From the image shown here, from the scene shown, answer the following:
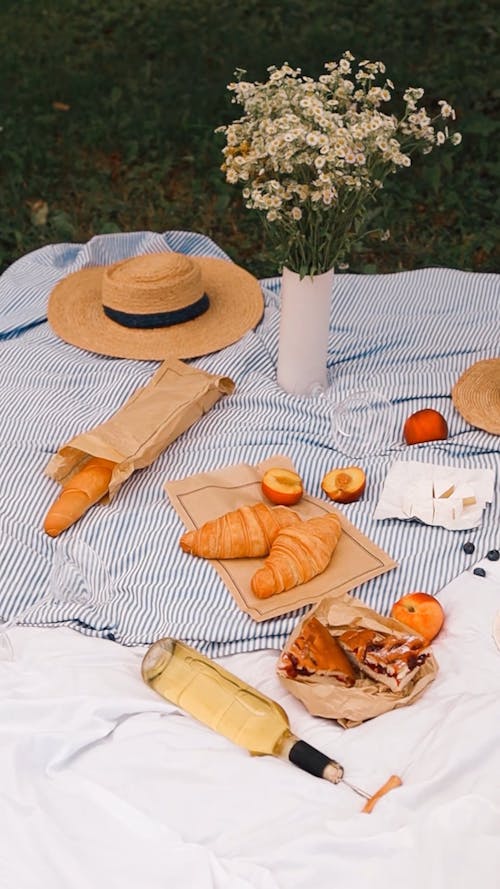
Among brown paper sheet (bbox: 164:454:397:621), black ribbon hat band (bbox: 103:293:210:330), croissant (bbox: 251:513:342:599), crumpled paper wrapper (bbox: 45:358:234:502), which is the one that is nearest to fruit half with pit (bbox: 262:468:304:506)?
brown paper sheet (bbox: 164:454:397:621)

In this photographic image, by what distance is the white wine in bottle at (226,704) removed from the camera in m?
1.62

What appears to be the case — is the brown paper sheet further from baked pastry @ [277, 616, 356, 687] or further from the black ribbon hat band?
the black ribbon hat band

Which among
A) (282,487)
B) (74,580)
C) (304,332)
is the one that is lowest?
(74,580)

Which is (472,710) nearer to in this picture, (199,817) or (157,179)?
(199,817)

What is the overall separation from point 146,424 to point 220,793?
111cm

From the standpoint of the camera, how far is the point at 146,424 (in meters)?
2.41

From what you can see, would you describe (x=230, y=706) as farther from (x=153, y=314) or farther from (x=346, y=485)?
(x=153, y=314)

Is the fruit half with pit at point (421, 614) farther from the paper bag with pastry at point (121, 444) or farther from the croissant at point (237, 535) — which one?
the paper bag with pastry at point (121, 444)

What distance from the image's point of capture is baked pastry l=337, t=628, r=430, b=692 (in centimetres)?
173

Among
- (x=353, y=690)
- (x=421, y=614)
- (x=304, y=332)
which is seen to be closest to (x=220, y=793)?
(x=353, y=690)

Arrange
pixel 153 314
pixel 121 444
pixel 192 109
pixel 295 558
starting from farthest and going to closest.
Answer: pixel 192 109 < pixel 153 314 < pixel 121 444 < pixel 295 558

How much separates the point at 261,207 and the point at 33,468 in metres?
0.84

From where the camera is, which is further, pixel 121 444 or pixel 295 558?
pixel 121 444

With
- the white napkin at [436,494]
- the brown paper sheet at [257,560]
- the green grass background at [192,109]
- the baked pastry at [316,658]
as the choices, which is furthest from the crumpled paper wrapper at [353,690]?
the green grass background at [192,109]
